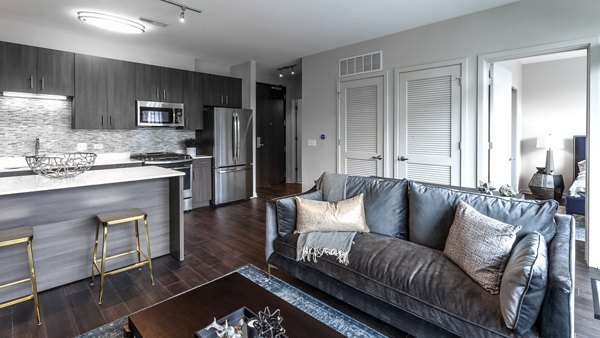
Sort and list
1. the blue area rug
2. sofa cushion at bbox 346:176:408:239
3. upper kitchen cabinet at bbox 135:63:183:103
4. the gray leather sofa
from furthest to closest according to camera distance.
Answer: upper kitchen cabinet at bbox 135:63:183:103
sofa cushion at bbox 346:176:408:239
the blue area rug
the gray leather sofa

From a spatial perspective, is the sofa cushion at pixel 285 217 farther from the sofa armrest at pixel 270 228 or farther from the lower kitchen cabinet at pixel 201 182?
the lower kitchen cabinet at pixel 201 182

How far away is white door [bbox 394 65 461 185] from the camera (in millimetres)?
4051

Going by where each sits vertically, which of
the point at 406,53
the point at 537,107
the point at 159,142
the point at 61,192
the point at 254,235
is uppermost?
the point at 406,53

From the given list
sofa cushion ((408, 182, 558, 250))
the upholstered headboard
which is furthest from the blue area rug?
the upholstered headboard

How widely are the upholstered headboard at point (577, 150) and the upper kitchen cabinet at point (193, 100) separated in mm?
6735

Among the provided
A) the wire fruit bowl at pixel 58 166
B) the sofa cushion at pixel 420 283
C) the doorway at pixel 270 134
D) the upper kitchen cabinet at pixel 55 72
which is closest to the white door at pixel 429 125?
the sofa cushion at pixel 420 283

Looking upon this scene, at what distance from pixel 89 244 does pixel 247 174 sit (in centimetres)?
352

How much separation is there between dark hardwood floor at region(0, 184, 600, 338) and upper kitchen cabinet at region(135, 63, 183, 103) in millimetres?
2392

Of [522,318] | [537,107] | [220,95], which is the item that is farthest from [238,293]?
[537,107]

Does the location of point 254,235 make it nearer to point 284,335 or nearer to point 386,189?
point 386,189

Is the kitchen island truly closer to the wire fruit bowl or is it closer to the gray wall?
the wire fruit bowl

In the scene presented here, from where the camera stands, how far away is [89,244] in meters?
2.79

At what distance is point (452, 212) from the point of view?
88.6 inches

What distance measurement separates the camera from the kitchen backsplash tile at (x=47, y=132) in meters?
4.13
